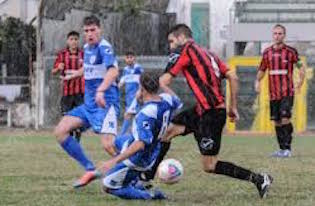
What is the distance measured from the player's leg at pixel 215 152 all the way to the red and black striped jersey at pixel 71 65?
6261 mm

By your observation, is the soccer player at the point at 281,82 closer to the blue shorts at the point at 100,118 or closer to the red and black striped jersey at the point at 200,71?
the blue shorts at the point at 100,118

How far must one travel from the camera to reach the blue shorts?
9.66 metres

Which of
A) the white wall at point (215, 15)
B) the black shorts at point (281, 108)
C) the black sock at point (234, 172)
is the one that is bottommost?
the black sock at point (234, 172)

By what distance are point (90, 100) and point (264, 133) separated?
1420 cm

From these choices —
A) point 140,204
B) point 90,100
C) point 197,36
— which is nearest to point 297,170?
point 90,100

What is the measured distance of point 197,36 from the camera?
33.8 metres

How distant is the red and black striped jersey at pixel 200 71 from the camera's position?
8773mm

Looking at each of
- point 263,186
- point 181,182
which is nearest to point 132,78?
point 181,182

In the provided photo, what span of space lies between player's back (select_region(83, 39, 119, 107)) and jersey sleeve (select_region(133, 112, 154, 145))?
5.16 feet

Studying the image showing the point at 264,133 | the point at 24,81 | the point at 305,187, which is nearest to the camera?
the point at 305,187

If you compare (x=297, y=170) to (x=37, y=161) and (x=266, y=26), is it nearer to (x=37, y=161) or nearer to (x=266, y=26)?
(x=37, y=161)

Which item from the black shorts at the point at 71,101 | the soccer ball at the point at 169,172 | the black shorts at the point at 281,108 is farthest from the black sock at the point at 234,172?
the black shorts at the point at 71,101

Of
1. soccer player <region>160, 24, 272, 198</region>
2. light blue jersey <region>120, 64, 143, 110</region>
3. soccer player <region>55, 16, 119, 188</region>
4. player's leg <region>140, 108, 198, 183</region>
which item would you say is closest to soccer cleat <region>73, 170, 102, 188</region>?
soccer player <region>55, 16, 119, 188</region>

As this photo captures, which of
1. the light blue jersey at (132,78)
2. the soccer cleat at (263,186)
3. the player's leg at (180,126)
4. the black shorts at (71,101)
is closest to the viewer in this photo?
the soccer cleat at (263,186)
